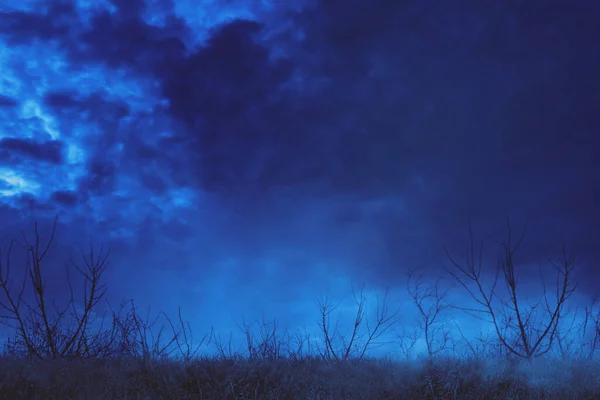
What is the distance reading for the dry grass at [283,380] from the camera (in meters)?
7.77

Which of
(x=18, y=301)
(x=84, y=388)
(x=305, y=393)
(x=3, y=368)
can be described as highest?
(x=18, y=301)

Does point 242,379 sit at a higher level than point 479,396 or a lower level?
higher

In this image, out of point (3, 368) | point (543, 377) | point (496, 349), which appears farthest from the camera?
point (496, 349)

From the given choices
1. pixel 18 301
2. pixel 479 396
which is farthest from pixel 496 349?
pixel 18 301

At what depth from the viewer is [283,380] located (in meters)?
8.15

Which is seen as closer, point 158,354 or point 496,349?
point 158,354

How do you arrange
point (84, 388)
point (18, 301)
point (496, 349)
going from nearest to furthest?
point (84, 388), point (496, 349), point (18, 301)

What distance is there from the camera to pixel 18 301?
14461 millimetres

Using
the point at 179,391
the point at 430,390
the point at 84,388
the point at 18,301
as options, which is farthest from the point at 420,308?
the point at 18,301

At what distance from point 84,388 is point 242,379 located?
253 centimetres

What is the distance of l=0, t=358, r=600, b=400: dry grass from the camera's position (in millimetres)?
7771

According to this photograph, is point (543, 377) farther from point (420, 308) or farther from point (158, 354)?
point (158, 354)

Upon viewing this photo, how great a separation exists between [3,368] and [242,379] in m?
4.15

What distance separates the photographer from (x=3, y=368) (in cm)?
826
